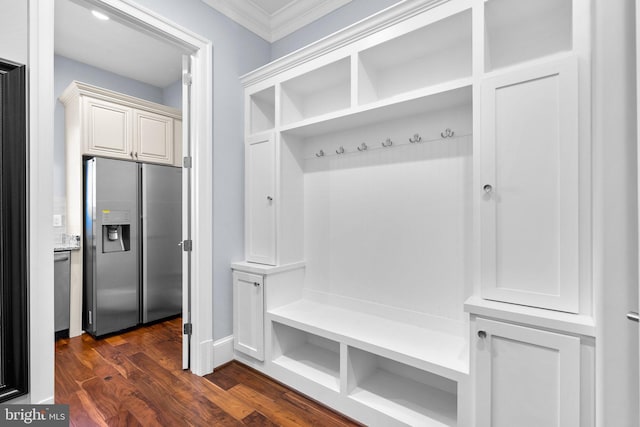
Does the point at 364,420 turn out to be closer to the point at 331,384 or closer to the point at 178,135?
the point at 331,384

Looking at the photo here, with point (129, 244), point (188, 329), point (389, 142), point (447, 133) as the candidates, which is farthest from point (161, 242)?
point (447, 133)

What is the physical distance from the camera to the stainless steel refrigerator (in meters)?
3.00

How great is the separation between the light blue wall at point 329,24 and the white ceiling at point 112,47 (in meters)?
0.90

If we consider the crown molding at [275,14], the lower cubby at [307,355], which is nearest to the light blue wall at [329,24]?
the crown molding at [275,14]

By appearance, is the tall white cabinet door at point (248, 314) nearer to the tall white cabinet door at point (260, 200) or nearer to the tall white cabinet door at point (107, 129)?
the tall white cabinet door at point (260, 200)

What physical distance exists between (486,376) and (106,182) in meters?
3.42

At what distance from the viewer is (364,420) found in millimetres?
1726

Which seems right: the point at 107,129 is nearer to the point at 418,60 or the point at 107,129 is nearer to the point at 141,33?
the point at 141,33

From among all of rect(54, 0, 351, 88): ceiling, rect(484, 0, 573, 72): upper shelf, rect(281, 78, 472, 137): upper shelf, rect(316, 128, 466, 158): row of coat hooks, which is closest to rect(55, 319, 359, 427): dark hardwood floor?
rect(316, 128, 466, 158): row of coat hooks

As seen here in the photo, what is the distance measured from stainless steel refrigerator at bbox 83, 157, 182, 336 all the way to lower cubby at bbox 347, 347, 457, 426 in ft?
8.18

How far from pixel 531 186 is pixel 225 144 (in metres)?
2.08

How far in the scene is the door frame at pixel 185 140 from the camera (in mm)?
1547

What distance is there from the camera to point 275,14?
2.74 m

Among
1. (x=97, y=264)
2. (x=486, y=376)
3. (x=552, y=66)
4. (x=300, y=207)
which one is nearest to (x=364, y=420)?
(x=486, y=376)
